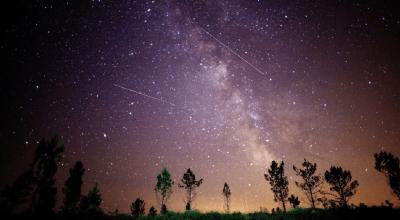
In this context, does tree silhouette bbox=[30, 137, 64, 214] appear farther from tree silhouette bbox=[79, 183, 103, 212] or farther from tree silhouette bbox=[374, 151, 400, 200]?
tree silhouette bbox=[374, 151, 400, 200]

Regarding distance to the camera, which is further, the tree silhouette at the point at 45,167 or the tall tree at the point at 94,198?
the tall tree at the point at 94,198

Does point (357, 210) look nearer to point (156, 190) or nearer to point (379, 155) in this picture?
point (379, 155)

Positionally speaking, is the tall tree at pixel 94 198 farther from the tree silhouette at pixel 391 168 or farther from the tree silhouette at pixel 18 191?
the tree silhouette at pixel 391 168

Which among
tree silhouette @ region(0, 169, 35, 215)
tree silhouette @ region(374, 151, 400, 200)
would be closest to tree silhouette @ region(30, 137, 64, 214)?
tree silhouette @ region(0, 169, 35, 215)

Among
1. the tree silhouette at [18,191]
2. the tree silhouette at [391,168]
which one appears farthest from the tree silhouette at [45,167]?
the tree silhouette at [391,168]

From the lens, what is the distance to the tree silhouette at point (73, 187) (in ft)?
142

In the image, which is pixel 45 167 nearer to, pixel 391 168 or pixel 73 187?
pixel 73 187

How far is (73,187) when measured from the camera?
44281 mm

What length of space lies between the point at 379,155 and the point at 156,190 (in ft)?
127

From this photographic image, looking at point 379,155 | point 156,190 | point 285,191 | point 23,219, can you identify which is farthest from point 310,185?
point 23,219

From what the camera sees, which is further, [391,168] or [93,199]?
[93,199]

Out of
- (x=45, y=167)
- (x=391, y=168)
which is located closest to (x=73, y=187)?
(x=45, y=167)

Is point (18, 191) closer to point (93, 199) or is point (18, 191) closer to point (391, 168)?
point (93, 199)

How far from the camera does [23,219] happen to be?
67.2 ft
